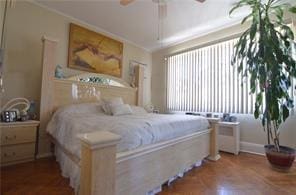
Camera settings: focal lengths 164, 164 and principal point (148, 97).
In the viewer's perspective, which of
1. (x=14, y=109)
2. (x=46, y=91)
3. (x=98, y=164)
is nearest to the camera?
(x=98, y=164)

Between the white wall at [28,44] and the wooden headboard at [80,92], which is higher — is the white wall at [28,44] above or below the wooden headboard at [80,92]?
above

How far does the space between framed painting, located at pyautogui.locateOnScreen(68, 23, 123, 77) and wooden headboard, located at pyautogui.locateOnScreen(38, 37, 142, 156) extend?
24 centimetres

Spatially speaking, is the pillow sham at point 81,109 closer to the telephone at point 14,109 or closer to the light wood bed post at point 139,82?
the telephone at point 14,109

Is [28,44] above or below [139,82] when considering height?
above

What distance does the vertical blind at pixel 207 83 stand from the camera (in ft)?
11.6

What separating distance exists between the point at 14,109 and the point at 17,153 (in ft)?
2.28

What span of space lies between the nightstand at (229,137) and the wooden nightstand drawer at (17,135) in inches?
133

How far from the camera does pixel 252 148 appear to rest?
131 inches

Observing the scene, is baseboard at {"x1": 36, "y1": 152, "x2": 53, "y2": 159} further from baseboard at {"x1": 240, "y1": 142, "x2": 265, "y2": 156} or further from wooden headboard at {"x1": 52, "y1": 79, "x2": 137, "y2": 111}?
baseboard at {"x1": 240, "y1": 142, "x2": 265, "y2": 156}

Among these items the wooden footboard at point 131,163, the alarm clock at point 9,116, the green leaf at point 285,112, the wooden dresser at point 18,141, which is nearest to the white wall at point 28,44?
the alarm clock at point 9,116

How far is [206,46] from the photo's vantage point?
162 inches

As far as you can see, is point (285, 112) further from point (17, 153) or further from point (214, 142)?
point (17, 153)

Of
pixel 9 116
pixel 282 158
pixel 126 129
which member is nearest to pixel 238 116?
pixel 282 158

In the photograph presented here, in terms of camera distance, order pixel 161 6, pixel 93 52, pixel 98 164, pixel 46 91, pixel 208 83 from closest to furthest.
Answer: pixel 98 164 < pixel 46 91 < pixel 161 6 < pixel 93 52 < pixel 208 83
